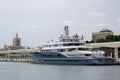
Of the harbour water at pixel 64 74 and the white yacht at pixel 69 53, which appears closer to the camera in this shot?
the harbour water at pixel 64 74

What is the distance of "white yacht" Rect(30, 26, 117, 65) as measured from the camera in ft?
270

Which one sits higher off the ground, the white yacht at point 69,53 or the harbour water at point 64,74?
the white yacht at point 69,53

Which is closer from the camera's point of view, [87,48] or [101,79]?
[101,79]

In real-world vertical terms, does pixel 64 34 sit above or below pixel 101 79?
above

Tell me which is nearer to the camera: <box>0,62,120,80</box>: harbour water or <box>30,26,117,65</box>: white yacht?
<box>0,62,120,80</box>: harbour water

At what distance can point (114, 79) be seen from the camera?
47500mm

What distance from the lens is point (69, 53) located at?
3366 inches

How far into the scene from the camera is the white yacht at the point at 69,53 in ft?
270

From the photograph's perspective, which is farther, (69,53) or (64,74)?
(69,53)

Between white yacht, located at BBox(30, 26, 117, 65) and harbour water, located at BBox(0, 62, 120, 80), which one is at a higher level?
white yacht, located at BBox(30, 26, 117, 65)

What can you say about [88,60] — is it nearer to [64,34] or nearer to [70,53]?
[70,53]

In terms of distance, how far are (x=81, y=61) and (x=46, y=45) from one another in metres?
13.5

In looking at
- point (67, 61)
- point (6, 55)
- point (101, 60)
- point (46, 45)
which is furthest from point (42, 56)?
point (6, 55)

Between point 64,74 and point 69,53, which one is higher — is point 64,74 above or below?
below
